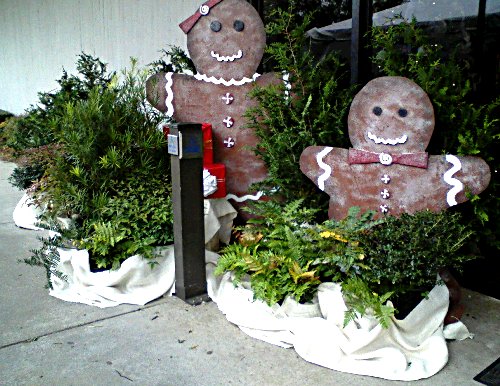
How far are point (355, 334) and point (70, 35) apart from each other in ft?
27.7

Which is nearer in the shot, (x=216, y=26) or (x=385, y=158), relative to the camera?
(x=385, y=158)

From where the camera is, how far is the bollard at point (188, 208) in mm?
3879

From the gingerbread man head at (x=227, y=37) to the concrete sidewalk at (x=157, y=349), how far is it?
195 centimetres

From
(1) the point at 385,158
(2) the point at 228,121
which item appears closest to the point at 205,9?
(2) the point at 228,121

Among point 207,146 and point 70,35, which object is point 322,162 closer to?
point 207,146

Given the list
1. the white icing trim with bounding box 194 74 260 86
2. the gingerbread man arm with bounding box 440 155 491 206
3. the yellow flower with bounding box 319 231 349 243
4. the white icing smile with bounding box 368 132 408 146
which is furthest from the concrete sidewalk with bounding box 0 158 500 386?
the white icing trim with bounding box 194 74 260 86

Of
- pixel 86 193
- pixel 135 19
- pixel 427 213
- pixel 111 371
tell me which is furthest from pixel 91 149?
pixel 135 19

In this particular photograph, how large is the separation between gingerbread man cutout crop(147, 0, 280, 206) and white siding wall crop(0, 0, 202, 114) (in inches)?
73.3

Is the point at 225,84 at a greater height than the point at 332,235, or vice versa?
A: the point at 225,84

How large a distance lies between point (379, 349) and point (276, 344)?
61cm

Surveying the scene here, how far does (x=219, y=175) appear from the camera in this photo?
186 inches

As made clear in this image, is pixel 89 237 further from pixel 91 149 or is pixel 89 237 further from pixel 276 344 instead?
pixel 276 344

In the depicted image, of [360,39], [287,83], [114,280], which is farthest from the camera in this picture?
[360,39]

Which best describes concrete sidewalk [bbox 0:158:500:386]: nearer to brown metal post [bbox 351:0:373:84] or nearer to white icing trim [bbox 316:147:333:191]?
white icing trim [bbox 316:147:333:191]
